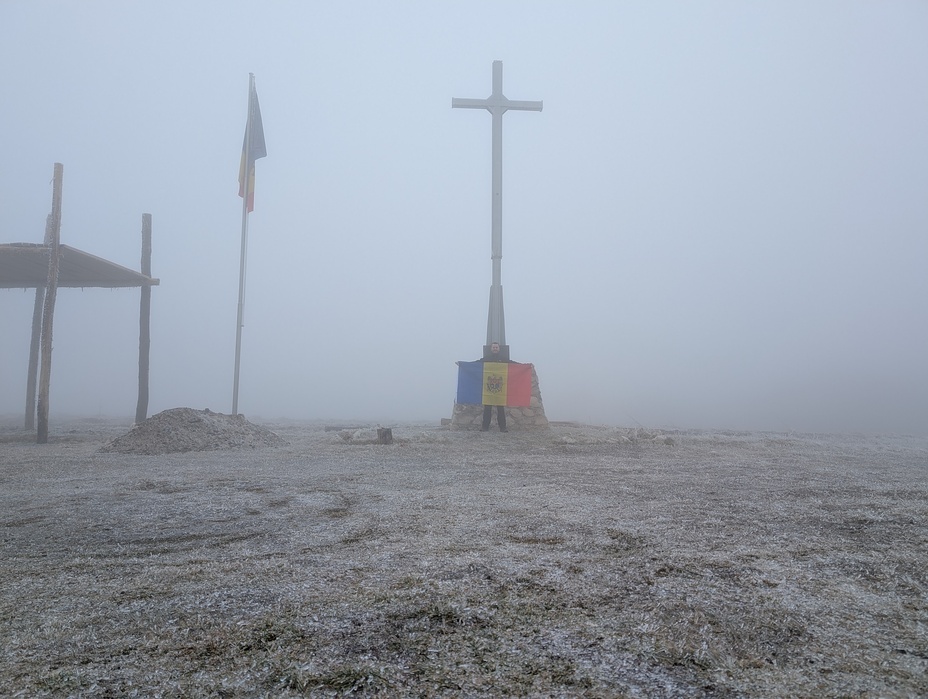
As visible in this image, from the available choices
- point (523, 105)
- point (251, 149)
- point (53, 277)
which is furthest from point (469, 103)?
point (53, 277)

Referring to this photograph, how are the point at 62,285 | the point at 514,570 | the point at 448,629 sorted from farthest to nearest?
1. the point at 62,285
2. the point at 514,570
3. the point at 448,629

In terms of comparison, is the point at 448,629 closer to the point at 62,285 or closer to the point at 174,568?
the point at 174,568

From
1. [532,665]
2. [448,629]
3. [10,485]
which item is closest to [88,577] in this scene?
[448,629]

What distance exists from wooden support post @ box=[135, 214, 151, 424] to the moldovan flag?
24.4 ft

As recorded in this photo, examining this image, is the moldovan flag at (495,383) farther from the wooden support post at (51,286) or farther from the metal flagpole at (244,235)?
the wooden support post at (51,286)

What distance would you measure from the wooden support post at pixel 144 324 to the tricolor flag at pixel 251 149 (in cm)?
229

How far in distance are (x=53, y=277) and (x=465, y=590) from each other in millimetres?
10542

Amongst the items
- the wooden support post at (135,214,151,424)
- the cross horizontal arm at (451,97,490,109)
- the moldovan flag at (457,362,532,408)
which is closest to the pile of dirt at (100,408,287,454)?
the moldovan flag at (457,362,532,408)

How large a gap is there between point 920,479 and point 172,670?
6553 millimetres

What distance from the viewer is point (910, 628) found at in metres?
2.05

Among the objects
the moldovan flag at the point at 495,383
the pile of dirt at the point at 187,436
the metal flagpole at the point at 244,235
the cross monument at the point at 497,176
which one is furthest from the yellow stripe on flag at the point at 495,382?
the metal flagpole at the point at 244,235

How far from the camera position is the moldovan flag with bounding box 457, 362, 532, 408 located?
37.2 feet

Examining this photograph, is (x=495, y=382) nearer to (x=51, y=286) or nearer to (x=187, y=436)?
(x=187, y=436)

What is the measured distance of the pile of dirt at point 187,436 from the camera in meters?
8.52
